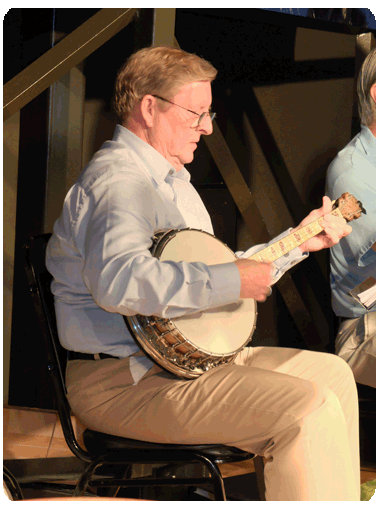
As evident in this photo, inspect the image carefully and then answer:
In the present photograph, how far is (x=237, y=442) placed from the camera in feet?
4.65

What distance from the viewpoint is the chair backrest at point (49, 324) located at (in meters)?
1.51

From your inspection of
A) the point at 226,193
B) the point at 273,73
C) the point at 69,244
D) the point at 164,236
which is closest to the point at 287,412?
the point at 164,236

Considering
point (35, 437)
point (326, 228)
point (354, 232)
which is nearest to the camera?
point (326, 228)

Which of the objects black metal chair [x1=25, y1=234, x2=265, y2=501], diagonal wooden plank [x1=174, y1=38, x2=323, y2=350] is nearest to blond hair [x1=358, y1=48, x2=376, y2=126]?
diagonal wooden plank [x1=174, y1=38, x2=323, y2=350]

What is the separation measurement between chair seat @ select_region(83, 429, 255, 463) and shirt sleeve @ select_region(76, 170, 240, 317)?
330mm

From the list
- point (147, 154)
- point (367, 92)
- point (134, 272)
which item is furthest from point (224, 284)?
point (367, 92)

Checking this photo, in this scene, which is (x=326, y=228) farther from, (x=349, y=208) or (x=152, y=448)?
(x=152, y=448)

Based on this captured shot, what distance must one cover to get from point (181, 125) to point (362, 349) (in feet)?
3.61

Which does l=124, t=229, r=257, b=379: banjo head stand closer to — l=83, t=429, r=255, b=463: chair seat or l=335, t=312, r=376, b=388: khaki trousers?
Answer: l=83, t=429, r=255, b=463: chair seat

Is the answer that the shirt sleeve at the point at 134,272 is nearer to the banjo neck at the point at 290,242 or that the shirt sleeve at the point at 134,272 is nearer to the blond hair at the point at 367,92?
the banjo neck at the point at 290,242

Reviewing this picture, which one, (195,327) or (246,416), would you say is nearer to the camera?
(246,416)

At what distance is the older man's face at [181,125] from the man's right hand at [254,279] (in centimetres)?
49

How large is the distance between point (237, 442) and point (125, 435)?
283 mm

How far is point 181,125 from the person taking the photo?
1804mm
